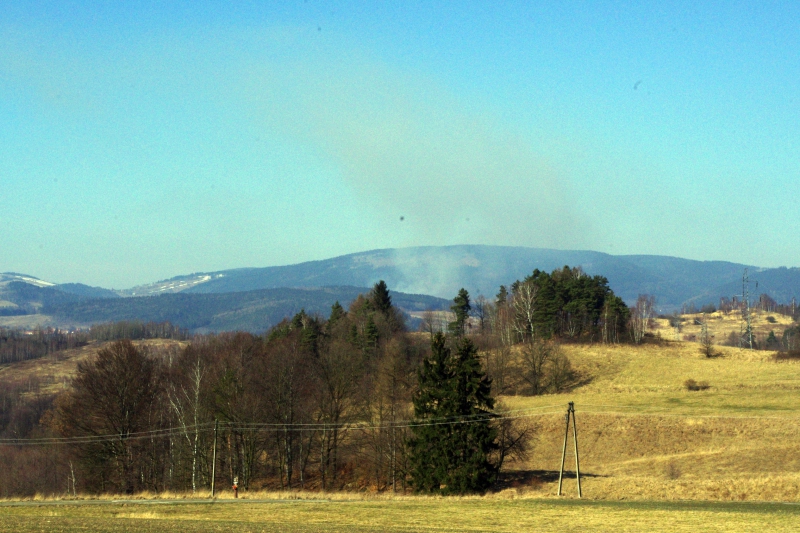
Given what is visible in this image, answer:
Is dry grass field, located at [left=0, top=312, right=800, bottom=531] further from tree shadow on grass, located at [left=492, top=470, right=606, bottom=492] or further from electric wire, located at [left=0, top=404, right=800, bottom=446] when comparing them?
electric wire, located at [left=0, top=404, right=800, bottom=446]

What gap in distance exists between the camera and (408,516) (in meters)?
36.5

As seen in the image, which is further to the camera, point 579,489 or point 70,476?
point 70,476

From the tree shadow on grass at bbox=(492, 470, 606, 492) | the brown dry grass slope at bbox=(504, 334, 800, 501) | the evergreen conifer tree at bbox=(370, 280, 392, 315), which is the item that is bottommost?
the tree shadow on grass at bbox=(492, 470, 606, 492)

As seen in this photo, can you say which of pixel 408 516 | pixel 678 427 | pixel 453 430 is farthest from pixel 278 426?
pixel 678 427

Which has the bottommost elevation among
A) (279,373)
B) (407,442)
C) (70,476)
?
(70,476)

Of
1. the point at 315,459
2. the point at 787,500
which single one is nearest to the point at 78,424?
the point at 315,459

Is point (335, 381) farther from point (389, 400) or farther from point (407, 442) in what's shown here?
point (407, 442)

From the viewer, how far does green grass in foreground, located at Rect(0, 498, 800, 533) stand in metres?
30.4

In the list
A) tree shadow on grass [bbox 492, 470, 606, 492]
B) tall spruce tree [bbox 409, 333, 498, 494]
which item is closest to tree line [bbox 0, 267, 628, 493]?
tall spruce tree [bbox 409, 333, 498, 494]

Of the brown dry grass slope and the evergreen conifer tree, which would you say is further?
the evergreen conifer tree

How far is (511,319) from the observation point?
142750 millimetres

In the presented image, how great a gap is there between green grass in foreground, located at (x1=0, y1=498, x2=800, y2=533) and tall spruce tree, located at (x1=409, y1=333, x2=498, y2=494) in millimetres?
11393

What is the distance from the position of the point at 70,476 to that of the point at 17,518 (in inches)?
1903

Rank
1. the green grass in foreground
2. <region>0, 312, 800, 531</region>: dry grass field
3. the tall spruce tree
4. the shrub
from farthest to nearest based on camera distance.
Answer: the shrub, the tall spruce tree, <region>0, 312, 800, 531</region>: dry grass field, the green grass in foreground
